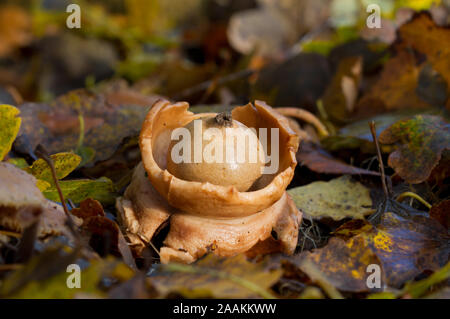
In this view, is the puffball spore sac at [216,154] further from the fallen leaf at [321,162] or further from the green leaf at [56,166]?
the fallen leaf at [321,162]

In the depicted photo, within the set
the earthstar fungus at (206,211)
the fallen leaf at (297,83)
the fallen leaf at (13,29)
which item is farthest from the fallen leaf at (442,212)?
the fallen leaf at (13,29)

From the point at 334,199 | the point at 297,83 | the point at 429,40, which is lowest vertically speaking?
the point at 334,199

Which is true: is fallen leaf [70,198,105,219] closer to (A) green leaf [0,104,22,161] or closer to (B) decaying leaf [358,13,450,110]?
(A) green leaf [0,104,22,161]

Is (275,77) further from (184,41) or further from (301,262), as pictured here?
(184,41)

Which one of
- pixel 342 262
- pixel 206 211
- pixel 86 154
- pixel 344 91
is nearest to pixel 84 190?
pixel 86 154

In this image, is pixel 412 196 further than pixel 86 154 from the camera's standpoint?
No

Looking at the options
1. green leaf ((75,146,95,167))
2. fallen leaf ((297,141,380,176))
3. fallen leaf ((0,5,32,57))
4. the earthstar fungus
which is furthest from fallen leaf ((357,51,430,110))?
fallen leaf ((0,5,32,57))

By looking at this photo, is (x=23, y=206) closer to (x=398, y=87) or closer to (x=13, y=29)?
(x=398, y=87)
